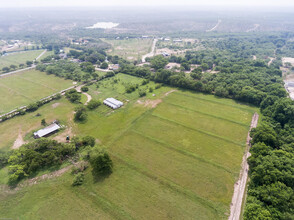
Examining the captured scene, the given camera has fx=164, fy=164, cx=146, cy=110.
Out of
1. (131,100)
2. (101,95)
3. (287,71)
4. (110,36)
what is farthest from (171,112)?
(110,36)

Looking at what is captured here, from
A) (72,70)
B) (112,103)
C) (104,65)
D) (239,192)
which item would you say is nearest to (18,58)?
(72,70)

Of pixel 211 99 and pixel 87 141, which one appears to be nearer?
pixel 87 141

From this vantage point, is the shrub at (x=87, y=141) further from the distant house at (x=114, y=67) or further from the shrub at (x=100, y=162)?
the distant house at (x=114, y=67)

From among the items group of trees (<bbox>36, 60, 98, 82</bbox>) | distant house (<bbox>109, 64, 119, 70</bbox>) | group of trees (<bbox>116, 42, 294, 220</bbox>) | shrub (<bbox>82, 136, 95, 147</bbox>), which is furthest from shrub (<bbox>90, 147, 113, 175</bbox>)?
distant house (<bbox>109, 64, 119, 70</bbox>)

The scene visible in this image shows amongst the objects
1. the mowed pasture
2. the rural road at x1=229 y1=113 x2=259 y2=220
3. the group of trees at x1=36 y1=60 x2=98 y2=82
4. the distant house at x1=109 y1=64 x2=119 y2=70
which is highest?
the distant house at x1=109 y1=64 x2=119 y2=70

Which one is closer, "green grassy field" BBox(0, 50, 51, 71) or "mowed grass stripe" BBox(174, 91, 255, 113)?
"mowed grass stripe" BBox(174, 91, 255, 113)

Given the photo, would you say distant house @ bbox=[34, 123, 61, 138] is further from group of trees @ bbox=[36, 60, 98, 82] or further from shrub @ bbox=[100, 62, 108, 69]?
shrub @ bbox=[100, 62, 108, 69]

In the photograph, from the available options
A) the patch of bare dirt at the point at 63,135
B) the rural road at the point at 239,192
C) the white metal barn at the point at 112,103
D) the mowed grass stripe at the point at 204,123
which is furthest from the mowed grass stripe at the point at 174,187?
the white metal barn at the point at 112,103

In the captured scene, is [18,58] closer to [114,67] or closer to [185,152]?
[114,67]
